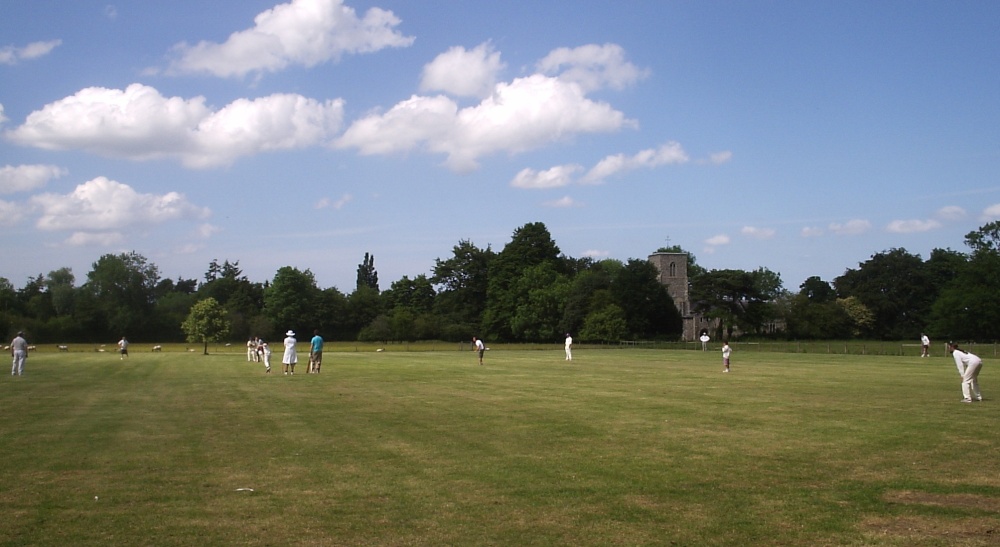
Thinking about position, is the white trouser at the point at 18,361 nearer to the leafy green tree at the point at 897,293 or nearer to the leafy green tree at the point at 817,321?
the leafy green tree at the point at 817,321

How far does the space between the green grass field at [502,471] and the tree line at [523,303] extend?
81322mm

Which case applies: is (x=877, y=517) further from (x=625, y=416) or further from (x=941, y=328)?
(x=941, y=328)

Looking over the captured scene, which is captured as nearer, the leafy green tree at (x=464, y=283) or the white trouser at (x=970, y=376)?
the white trouser at (x=970, y=376)

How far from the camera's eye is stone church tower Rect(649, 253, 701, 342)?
12262cm

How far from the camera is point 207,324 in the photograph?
270 ft

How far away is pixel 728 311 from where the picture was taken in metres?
115

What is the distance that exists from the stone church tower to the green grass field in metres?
101

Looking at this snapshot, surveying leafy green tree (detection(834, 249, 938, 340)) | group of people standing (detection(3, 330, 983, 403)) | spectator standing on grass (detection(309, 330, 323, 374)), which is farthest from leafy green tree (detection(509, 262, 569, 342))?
spectator standing on grass (detection(309, 330, 323, 374))

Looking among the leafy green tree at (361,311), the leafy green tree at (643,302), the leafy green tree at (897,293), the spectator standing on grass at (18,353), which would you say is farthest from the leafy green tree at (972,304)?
the spectator standing on grass at (18,353)

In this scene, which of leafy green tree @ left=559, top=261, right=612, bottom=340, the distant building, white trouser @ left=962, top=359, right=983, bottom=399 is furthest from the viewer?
the distant building

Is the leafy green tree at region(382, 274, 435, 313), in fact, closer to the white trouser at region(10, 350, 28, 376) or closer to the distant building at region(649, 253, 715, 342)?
the distant building at region(649, 253, 715, 342)

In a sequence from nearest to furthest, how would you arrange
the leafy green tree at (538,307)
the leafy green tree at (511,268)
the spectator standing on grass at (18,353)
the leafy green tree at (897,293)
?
1. the spectator standing on grass at (18,353)
2. the leafy green tree at (538,307)
3. the leafy green tree at (511,268)
4. the leafy green tree at (897,293)

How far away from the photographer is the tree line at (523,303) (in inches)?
4161

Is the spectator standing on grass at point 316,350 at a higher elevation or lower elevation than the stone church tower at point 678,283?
lower
